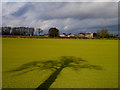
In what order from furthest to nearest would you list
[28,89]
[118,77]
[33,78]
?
1. [118,77]
2. [33,78]
3. [28,89]

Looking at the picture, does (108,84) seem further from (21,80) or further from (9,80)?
(9,80)

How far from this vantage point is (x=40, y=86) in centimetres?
328

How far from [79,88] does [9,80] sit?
2.80m

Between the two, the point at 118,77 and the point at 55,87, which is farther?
the point at 118,77

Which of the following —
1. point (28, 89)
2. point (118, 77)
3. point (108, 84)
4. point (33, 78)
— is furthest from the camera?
point (118, 77)

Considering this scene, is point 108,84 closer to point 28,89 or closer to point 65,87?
point 65,87

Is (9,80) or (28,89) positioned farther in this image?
(9,80)

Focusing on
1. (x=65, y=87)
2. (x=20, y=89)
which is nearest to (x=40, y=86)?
(x=20, y=89)

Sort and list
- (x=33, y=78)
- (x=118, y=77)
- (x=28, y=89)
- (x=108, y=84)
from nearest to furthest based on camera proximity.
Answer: (x=28, y=89) < (x=108, y=84) < (x=33, y=78) < (x=118, y=77)

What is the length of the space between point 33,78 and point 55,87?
1.17 m

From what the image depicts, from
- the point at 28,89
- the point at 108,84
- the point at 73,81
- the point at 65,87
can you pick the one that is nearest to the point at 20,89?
the point at 28,89

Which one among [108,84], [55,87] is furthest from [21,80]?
[108,84]

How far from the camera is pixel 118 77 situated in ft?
13.5

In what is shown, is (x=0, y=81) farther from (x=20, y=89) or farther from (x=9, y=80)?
(x=20, y=89)
